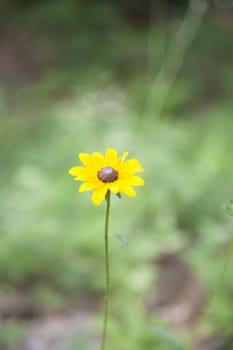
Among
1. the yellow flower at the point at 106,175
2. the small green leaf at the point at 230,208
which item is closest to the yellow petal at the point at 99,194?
the yellow flower at the point at 106,175

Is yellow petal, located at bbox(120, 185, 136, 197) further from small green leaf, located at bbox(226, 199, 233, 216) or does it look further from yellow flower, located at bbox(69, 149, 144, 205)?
small green leaf, located at bbox(226, 199, 233, 216)

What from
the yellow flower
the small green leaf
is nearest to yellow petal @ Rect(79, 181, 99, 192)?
the yellow flower

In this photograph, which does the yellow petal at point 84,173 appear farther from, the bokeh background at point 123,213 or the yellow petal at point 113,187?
the bokeh background at point 123,213

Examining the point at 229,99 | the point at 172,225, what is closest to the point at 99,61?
the point at 229,99

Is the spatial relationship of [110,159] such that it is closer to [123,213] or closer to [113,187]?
[113,187]

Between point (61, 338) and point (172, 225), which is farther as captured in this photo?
point (172, 225)

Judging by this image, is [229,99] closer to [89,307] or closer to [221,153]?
[221,153]
